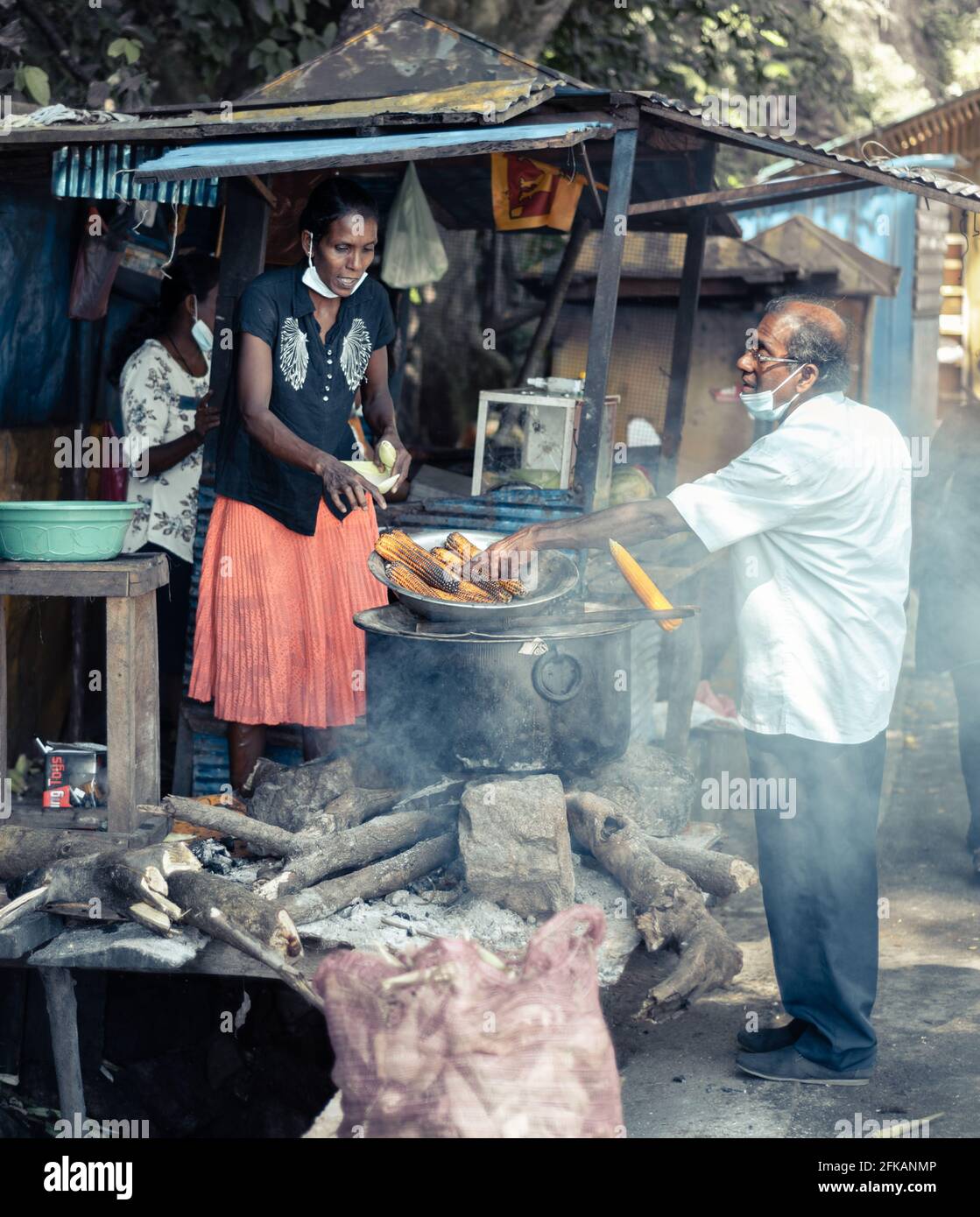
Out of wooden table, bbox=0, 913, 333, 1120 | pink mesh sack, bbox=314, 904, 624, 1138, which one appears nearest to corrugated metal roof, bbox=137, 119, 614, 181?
wooden table, bbox=0, 913, 333, 1120

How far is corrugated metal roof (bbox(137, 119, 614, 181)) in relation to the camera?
15.3 ft

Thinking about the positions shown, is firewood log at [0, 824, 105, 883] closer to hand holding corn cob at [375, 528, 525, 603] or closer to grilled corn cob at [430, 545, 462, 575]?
hand holding corn cob at [375, 528, 525, 603]

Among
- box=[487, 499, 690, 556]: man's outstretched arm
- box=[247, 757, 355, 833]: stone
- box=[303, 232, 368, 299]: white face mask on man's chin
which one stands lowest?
box=[247, 757, 355, 833]: stone

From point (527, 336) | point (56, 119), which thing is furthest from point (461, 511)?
point (527, 336)

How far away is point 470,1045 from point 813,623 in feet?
6.21

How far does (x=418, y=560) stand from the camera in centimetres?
462

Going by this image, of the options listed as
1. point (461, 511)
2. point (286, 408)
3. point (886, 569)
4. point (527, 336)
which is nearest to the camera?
point (886, 569)

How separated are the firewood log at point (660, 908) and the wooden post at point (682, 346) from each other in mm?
3390

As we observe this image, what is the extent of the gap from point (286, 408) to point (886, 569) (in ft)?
7.96

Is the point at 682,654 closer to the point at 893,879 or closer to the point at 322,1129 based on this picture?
the point at 893,879

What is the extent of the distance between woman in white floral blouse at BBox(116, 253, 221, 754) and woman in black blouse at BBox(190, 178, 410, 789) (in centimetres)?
→ 85

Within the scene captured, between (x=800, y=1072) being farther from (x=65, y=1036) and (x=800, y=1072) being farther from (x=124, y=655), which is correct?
(x=124, y=655)

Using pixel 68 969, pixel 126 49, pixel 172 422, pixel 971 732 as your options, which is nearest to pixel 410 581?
pixel 68 969
